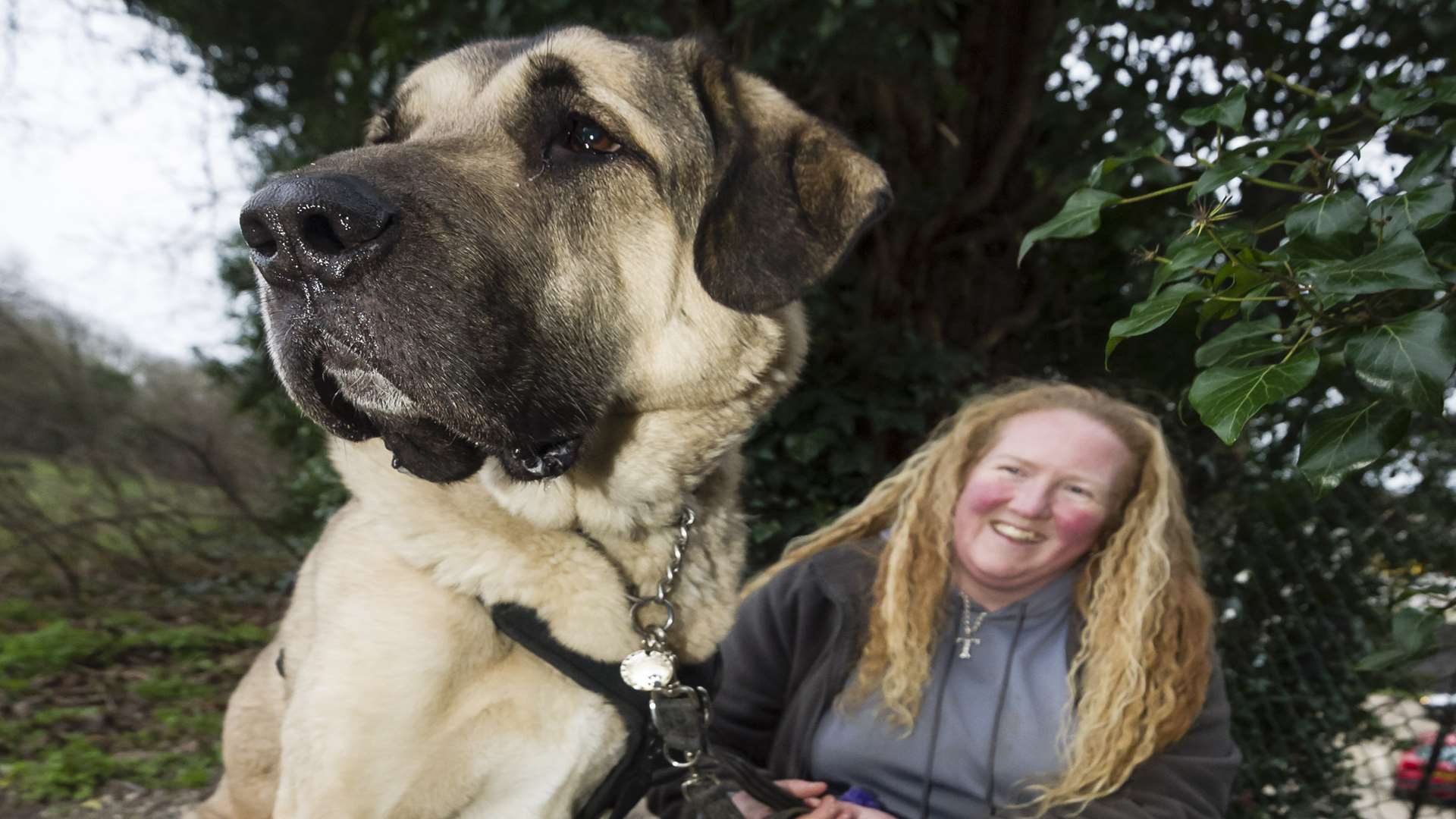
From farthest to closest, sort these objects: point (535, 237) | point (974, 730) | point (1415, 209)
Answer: point (974, 730)
point (535, 237)
point (1415, 209)

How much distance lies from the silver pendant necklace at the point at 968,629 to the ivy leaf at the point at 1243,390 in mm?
1597

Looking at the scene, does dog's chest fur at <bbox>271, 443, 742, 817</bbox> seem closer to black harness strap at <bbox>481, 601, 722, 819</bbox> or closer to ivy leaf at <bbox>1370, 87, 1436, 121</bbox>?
black harness strap at <bbox>481, 601, 722, 819</bbox>

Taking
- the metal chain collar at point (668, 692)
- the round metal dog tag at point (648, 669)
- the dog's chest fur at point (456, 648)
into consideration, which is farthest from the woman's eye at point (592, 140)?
the round metal dog tag at point (648, 669)

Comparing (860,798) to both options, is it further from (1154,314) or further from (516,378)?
(1154,314)

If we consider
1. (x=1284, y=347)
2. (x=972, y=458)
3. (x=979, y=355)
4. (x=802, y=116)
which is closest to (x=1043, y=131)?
(x=979, y=355)

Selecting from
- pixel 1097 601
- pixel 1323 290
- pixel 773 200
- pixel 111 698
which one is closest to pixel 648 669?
pixel 773 200

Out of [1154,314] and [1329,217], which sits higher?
[1329,217]

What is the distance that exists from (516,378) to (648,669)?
24.1 inches

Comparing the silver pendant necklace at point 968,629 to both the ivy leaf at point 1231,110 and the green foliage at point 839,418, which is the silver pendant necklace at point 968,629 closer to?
the ivy leaf at point 1231,110

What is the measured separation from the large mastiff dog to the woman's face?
0.83 meters

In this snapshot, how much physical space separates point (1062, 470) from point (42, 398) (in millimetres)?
7421

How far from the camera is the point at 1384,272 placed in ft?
3.88

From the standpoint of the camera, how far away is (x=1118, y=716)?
2.43m

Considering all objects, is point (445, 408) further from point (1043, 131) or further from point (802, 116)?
point (1043, 131)
